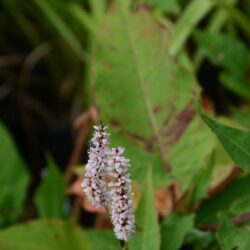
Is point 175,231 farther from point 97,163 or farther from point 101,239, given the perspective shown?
point 97,163

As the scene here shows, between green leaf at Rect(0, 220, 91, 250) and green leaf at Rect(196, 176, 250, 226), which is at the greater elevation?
green leaf at Rect(196, 176, 250, 226)

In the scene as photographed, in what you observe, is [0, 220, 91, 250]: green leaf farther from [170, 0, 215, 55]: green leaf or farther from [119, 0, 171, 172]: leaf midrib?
[170, 0, 215, 55]: green leaf

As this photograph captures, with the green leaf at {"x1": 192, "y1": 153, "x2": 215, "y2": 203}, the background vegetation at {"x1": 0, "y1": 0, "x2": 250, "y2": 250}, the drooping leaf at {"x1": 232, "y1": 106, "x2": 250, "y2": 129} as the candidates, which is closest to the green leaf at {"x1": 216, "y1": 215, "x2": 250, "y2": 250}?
the background vegetation at {"x1": 0, "y1": 0, "x2": 250, "y2": 250}

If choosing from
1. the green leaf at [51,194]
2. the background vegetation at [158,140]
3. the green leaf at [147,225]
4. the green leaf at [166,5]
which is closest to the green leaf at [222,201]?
the background vegetation at [158,140]

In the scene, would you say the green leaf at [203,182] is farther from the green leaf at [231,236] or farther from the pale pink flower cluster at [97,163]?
the pale pink flower cluster at [97,163]

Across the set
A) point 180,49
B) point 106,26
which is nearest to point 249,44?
point 180,49

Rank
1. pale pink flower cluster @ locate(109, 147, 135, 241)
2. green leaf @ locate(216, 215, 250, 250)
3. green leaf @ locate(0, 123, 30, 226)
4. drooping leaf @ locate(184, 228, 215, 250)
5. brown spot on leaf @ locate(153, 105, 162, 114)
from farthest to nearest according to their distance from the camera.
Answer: green leaf @ locate(0, 123, 30, 226) < brown spot on leaf @ locate(153, 105, 162, 114) < drooping leaf @ locate(184, 228, 215, 250) < green leaf @ locate(216, 215, 250, 250) < pale pink flower cluster @ locate(109, 147, 135, 241)

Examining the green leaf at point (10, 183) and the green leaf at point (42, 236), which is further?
the green leaf at point (10, 183)

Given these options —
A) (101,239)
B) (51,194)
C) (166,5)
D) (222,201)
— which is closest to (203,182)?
(222,201)
